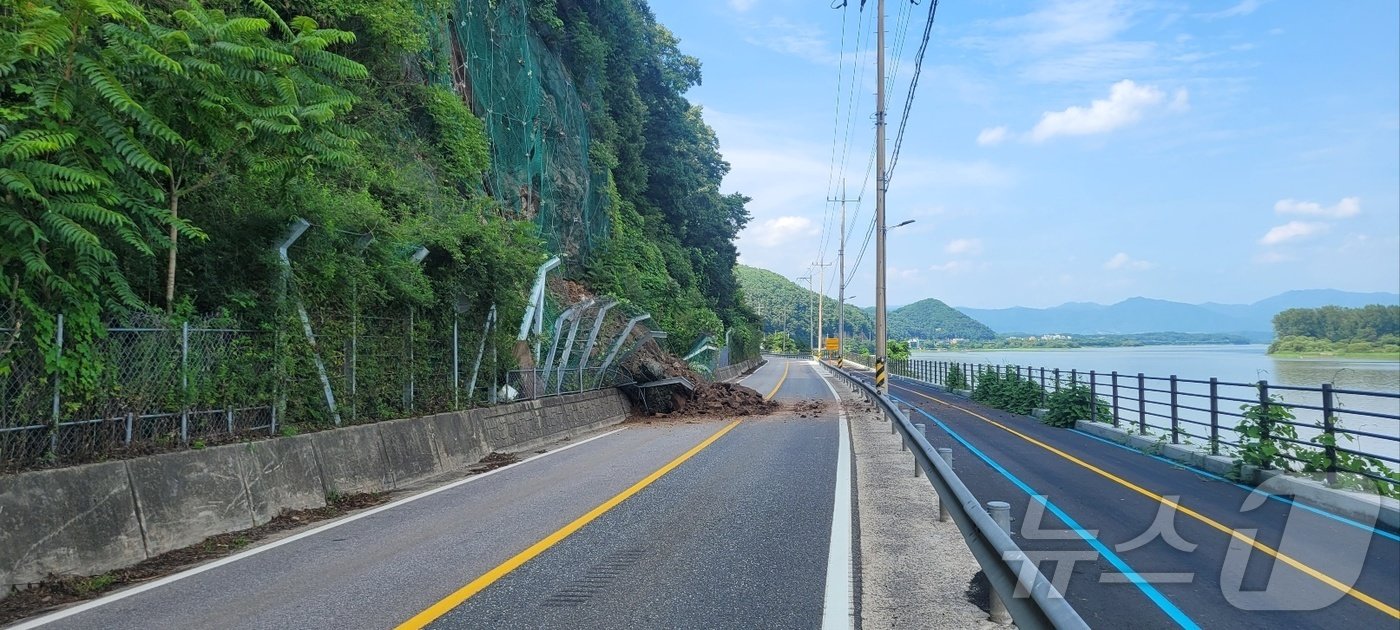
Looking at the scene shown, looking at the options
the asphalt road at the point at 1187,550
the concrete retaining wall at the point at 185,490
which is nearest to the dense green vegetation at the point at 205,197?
the concrete retaining wall at the point at 185,490

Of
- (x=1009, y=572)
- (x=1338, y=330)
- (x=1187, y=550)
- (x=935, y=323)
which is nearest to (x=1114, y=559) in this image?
(x=1187, y=550)

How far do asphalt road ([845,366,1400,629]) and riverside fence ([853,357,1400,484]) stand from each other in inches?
40.3

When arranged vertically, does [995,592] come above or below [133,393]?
below

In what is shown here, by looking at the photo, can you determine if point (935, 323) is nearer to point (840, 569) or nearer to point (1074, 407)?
point (1074, 407)

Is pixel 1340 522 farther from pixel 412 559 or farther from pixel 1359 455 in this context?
pixel 412 559

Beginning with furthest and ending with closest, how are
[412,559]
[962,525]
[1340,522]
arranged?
[1340,522] < [412,559] < [962,525]

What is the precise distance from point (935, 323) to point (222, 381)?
506ft

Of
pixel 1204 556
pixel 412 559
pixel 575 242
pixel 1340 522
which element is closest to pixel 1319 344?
pixel 1340 522

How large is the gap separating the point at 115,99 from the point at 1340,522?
473 inches

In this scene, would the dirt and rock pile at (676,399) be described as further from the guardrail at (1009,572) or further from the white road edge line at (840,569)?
the guardrail at (1009,572)

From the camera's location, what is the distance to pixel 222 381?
9133mm

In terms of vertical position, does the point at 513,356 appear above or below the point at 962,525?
above

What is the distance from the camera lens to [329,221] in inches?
419

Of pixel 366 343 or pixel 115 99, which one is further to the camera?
pixel 366 343
